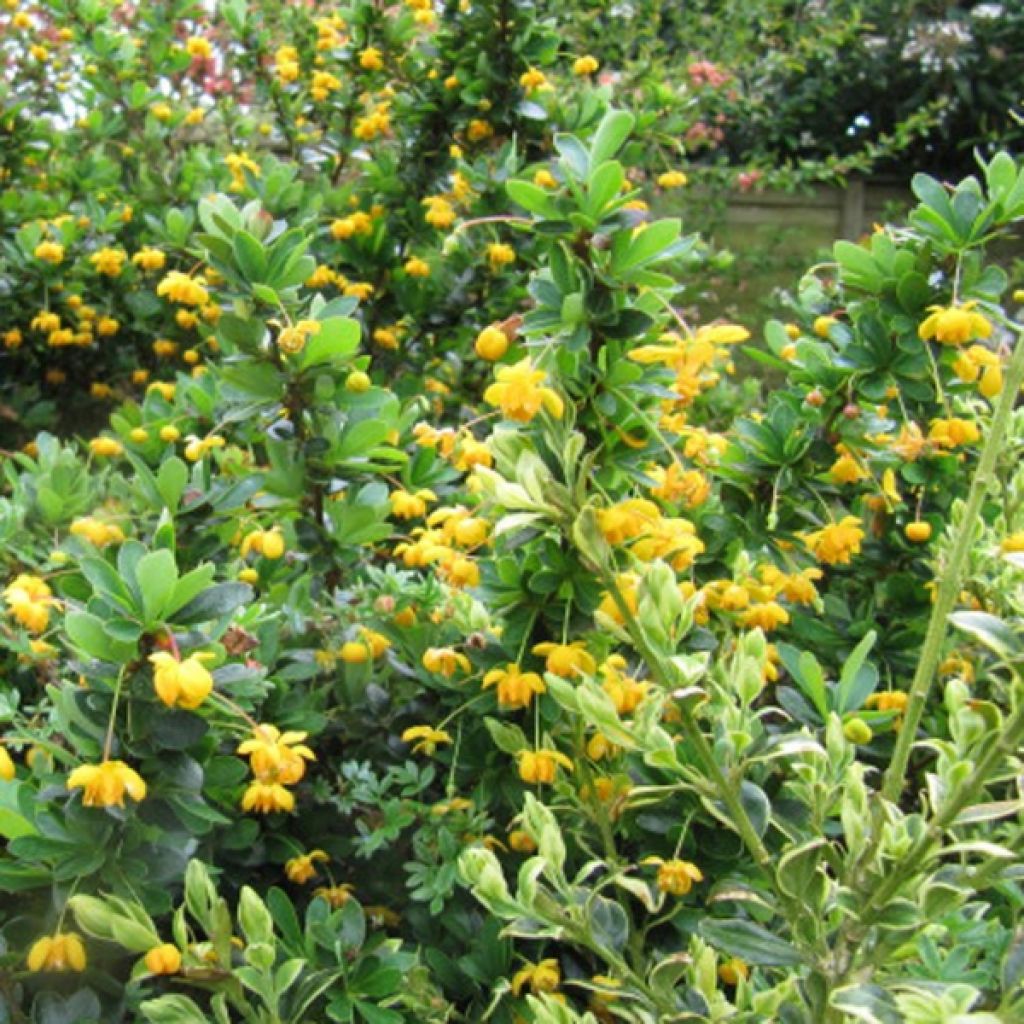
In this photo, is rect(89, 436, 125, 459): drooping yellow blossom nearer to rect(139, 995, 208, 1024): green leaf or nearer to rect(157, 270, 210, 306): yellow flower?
rect(157, 270, 210, 306): yellow flower

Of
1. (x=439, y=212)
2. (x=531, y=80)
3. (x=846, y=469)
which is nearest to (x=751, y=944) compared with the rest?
(x=846, y=469)

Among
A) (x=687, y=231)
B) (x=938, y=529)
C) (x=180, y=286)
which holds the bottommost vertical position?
(x=938, y=529)

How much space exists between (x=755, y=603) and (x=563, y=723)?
0.33 metres

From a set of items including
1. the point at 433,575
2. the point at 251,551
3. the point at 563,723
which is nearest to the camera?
the point at 563,723

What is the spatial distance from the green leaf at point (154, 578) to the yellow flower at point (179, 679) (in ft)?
0.16

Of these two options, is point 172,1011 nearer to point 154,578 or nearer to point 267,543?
point 154,578

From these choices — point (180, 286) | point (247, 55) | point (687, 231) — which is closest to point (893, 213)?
point (687, 231)

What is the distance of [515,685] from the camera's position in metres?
1.43

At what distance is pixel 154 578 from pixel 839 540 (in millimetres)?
879

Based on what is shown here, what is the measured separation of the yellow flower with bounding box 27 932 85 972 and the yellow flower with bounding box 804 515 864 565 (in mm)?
988

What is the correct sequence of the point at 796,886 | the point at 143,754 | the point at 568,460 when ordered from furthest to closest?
1. the point at 143,754
2. the point at 568,460
3. the point at 796,886

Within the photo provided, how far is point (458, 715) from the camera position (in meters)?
1.63

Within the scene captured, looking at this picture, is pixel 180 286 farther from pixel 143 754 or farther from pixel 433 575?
pixel 143 754

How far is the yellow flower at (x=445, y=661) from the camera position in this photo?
1.54 m
